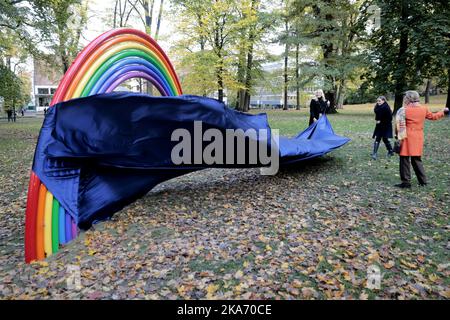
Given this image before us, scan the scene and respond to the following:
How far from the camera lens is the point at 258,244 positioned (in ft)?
14.9

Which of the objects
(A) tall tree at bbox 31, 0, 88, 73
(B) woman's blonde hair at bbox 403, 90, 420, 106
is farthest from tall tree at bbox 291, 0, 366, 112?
(B) woman's blonde hair at bbox 403, 90, 420, 106

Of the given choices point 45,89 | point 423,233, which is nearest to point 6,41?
point 423,233

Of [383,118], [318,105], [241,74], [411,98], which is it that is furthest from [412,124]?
[241,74]

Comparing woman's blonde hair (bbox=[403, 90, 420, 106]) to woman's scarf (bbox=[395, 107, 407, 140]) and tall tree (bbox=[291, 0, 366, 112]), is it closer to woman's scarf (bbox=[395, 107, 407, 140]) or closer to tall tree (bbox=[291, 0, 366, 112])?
woman's scarf (bbox=[395, 107, 407, 140])

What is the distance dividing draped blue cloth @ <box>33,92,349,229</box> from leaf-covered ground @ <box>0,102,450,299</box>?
1.73 ft

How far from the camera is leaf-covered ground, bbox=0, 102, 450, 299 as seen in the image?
11.6 ft

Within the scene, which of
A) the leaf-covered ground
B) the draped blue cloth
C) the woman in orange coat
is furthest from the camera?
the woman in orange coat

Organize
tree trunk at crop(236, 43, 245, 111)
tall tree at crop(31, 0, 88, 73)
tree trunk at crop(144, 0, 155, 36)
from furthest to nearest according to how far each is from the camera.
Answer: tree trunk at crop(144, 0, 155, 36) < tree trunk at crop(236, 43, 245, 111) < tall tree at crop(31, 0, 88, 73)

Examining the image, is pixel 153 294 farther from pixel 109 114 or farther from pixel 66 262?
pixel 109 114

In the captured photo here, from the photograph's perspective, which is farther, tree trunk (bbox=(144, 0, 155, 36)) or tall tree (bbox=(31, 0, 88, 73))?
tree trunk (bbox=(144, 0, 155, 36))

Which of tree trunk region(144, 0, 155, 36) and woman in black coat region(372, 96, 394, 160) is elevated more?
tree trunk region(144, 0, 155, 36)

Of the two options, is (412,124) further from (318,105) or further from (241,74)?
(241,74)

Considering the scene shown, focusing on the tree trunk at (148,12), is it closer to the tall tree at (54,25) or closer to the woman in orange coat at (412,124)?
the tall tree at (54,25)

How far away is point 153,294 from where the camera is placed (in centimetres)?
347
